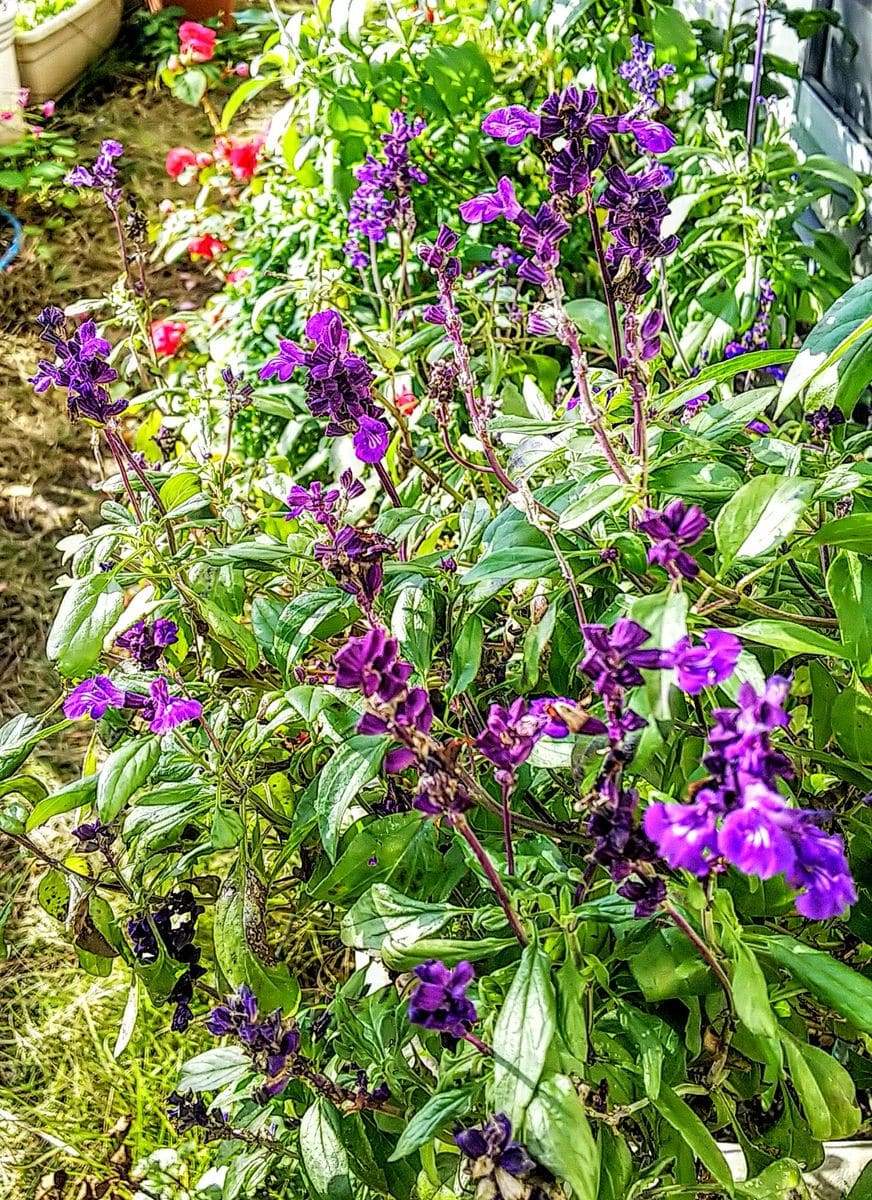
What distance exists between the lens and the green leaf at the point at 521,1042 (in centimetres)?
69

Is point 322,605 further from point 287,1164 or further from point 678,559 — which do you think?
point 287,1164

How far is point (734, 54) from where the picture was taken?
208cm

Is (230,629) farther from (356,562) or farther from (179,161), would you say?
(179,161)

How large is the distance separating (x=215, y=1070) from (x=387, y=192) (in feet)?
3.69

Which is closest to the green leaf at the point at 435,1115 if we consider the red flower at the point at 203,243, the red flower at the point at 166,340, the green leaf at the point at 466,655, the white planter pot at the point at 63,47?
the green leaf at the point at 466,655

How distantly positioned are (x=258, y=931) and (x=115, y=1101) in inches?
26.8

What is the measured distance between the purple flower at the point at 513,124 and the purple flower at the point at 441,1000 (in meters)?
0.54

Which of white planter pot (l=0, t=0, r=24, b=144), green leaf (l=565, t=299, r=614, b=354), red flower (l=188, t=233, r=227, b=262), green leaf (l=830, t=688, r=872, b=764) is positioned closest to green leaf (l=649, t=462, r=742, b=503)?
green leaf (l=830, t=688, r=872, b=764)

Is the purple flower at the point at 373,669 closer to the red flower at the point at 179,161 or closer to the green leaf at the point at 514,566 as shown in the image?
the green leaf at the point at 514,566

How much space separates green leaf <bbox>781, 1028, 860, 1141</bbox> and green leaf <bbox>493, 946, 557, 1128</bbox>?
0.21 meters

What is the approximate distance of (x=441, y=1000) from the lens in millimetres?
703

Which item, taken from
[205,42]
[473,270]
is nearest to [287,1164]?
[473,270]

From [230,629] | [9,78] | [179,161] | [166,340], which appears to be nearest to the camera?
[230,629]

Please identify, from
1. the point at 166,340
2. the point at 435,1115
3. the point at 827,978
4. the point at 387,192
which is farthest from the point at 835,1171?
the point at 166,340
